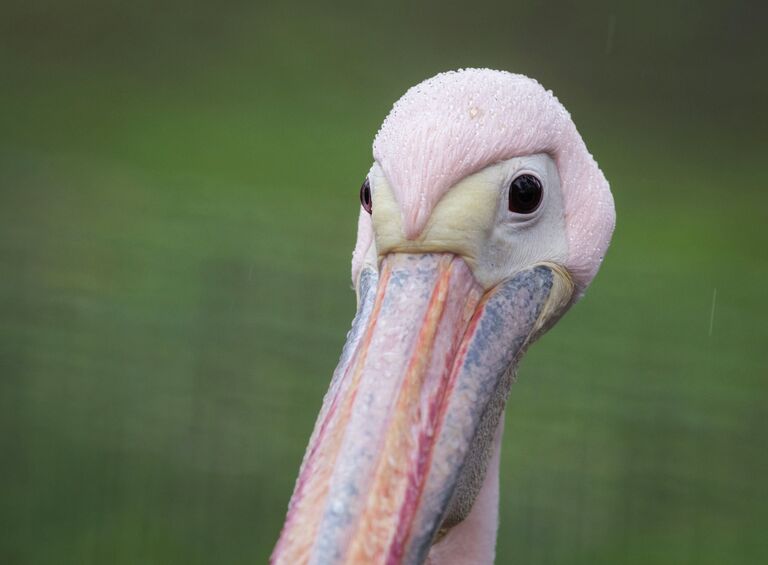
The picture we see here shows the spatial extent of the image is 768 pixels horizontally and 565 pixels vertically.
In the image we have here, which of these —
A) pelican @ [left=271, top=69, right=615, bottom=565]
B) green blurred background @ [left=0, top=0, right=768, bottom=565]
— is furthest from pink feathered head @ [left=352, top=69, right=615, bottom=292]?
green blurred background @ [left=0, top=0, right=768, bottom=565]

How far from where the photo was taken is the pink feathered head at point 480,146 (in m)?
1.93

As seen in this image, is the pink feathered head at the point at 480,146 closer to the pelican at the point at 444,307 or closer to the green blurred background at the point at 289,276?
the pelican at the point at 444,307

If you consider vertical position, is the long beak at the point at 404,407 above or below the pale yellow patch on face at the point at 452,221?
below

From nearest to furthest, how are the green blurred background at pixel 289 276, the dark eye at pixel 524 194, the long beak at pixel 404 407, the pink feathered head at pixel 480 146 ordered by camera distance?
the long beak at pixel 404 407, the pink feathered head at pixel 480 146, the dark eye at pixel 524 194, the green blurred background at pixel 289 276

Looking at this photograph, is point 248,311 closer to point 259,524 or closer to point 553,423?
point 259,524

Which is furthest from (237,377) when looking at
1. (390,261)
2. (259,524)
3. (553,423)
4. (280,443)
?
(390,261)

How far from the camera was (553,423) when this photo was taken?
212 inches

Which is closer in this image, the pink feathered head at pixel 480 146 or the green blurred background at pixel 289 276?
the pink feathered head at pixel 480 146

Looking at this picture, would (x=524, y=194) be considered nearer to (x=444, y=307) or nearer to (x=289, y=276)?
(x=444, y=307)

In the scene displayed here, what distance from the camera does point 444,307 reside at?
1.90 m

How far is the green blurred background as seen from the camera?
5156 millimetres

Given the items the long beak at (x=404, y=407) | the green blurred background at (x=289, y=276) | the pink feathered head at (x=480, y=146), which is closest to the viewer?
the long beak at (x=404, y=407)

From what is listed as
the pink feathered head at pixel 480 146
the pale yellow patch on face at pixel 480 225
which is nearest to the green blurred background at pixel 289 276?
the pink feathered head at pixel 480 146

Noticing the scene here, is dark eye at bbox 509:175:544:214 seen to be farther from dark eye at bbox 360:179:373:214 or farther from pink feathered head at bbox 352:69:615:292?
dark eye at bbox 360:179:373:214
